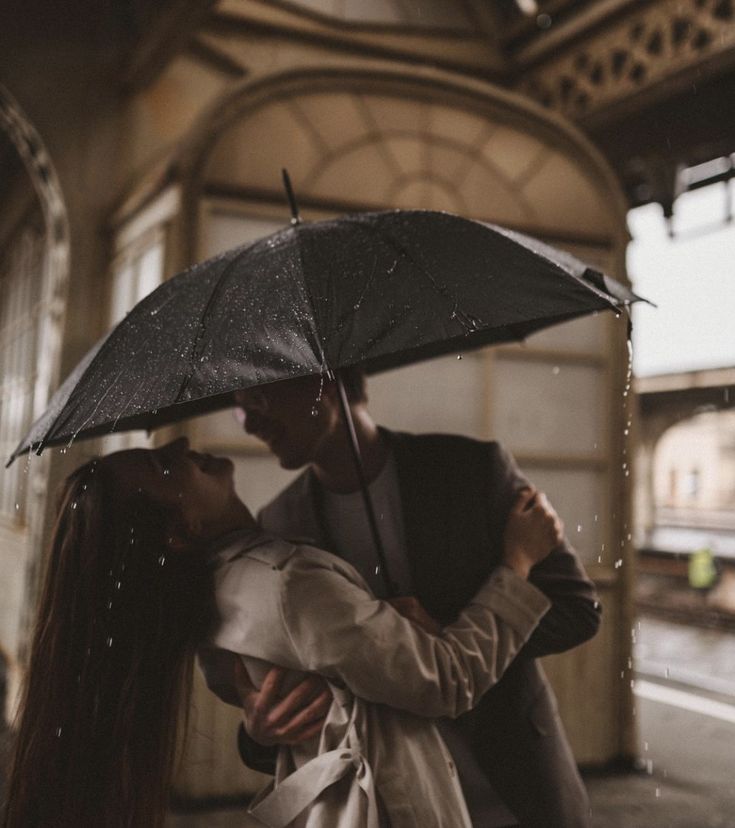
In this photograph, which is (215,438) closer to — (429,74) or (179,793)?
(179,793)

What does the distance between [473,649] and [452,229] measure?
2.36ft

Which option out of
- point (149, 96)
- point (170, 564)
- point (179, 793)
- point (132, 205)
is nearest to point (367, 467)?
point (170, 564)

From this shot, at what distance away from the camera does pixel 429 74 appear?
13.0 ft

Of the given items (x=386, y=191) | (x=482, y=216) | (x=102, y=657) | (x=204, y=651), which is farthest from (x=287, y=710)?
(x=482, y=216)

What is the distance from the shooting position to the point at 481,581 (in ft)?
4.97

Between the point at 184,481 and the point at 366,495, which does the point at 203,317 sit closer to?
the point at 184,481

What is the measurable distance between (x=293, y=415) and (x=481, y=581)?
49 centimetres

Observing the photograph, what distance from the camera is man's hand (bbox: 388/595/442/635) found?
132 cm

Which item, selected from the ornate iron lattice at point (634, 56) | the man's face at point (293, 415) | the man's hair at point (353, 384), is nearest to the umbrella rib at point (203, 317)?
the man's face at point (293, 415)

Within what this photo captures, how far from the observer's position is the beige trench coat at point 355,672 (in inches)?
46.8

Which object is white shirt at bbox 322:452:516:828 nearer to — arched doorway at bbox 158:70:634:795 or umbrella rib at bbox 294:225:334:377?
umbrella rib at bbox 294:225:334:377

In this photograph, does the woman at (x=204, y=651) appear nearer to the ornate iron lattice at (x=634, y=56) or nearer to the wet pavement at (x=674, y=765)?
the wet pavement at (x=674, y=765)

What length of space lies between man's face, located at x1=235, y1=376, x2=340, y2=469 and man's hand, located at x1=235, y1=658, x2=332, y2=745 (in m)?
0.43

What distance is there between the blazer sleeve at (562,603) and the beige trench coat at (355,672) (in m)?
0.17
